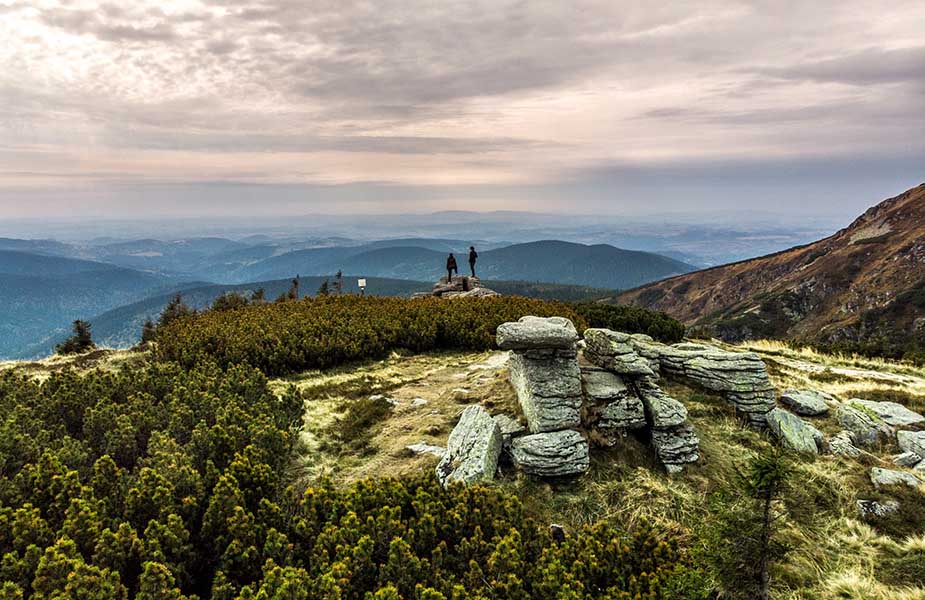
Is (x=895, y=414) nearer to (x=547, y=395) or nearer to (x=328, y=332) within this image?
(x=547, y=395)

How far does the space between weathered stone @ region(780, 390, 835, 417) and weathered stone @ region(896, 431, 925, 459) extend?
64.9 inches

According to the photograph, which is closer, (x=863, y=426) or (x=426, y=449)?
(x=426, y=449)

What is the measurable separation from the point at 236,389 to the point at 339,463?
434 centimetres

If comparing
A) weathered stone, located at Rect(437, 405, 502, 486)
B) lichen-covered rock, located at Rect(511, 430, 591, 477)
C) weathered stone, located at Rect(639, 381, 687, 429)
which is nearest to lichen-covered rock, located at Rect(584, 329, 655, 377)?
weathered stone, located at Rect(639, 381, 687, 429)

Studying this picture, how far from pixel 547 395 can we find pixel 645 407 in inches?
104

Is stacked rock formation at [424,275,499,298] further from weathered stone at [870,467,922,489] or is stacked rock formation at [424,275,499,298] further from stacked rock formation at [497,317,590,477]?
weathered stone at [870,467,922,489]

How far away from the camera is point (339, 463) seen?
1070 centimetres

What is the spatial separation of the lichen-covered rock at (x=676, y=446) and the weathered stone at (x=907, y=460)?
535 centimetres

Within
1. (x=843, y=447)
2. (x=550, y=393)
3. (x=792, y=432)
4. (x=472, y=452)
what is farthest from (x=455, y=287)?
(x=843, y=447)

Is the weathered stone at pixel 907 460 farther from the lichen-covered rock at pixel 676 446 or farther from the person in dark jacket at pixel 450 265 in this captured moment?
the person in dark jacket at pixel 450 265

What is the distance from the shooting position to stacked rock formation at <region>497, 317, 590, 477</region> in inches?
373

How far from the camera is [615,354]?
12.3 meters

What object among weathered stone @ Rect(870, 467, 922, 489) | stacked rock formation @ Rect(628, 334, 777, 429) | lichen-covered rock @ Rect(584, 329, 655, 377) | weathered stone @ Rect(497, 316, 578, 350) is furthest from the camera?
stacked rock formation @ Rect(628, 334, 777, 429)

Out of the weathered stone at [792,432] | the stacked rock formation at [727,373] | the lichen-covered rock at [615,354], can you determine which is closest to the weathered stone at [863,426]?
the weathered stone at [792,432]
